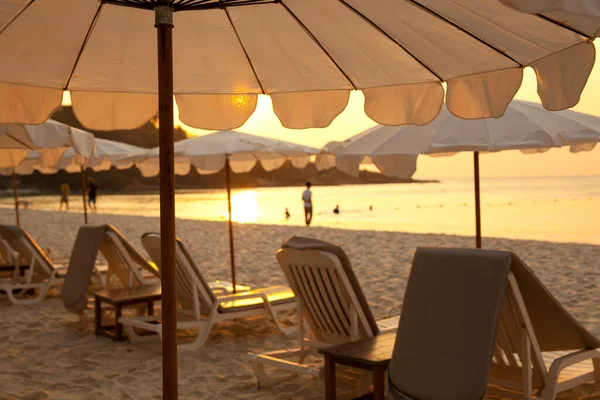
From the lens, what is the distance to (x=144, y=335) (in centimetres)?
622

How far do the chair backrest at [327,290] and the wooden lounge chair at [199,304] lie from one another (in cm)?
133

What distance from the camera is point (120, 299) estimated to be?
5887 millimetres

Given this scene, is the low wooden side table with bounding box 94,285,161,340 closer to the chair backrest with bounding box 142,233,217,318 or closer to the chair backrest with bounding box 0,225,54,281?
the chair backrest with bounding box 142,233,217,318

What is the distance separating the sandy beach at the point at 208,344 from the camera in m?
4.52

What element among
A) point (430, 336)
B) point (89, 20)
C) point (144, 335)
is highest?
point (89, 20)

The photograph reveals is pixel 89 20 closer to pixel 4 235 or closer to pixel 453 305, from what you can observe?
pixel 453 305

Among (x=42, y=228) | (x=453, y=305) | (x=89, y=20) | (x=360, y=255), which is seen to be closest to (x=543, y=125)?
(x=453, y=305)

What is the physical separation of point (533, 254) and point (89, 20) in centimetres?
1015

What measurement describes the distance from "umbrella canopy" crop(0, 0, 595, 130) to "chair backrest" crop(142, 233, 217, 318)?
176cm

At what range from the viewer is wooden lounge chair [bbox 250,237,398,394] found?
401cm

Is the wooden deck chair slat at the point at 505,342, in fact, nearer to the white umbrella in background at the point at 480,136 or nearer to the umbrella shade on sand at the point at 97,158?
the white umbrella in background at the point at 480,136

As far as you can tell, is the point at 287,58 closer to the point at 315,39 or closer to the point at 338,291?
the point at 315,39

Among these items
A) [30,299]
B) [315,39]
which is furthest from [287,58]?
[30,299]

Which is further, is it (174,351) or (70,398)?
(70,398)
